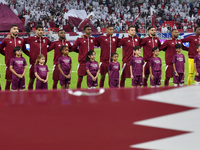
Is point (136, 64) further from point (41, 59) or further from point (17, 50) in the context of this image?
point (17, 50)

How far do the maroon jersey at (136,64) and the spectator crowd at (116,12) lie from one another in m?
19.9

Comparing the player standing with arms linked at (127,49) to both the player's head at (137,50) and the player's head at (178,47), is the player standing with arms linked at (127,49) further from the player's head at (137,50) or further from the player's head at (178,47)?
the player's head at (178,47)

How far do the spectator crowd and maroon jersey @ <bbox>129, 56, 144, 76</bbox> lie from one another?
65.4 ft

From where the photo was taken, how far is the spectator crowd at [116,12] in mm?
28419

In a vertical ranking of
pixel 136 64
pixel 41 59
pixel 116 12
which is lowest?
pixel 136 64

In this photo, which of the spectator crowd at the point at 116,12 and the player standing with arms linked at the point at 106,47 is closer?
the player standing with arms linked at the point at 106,47

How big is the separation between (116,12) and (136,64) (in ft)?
92.9

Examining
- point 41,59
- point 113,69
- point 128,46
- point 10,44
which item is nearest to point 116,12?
point 128,46

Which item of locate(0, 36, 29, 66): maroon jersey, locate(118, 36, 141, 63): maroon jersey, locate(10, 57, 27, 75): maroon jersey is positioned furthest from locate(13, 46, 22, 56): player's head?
locate(118, 36, 141, 63): maroon jersey

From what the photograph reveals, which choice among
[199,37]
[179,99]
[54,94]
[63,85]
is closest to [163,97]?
[179,99]

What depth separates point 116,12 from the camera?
113 ft

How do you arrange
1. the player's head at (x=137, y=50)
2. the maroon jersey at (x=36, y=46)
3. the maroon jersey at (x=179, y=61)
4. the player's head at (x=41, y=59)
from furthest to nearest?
the maroon jersey at (x=179, y=61)
the maroon jersey at (x=36, y=46)
the player's head at (x=137, y=50)
the player's head at (x=41, y=59)

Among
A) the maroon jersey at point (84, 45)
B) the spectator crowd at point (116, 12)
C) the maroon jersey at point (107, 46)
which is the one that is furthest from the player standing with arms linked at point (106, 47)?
the spectator crowd at point (116, 12)

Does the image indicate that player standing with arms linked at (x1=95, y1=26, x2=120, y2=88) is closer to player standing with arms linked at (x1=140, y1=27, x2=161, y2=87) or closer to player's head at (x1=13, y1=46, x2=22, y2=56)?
player standing with arms linked at (x1=140, y1=27, x2=161, y2=87)
